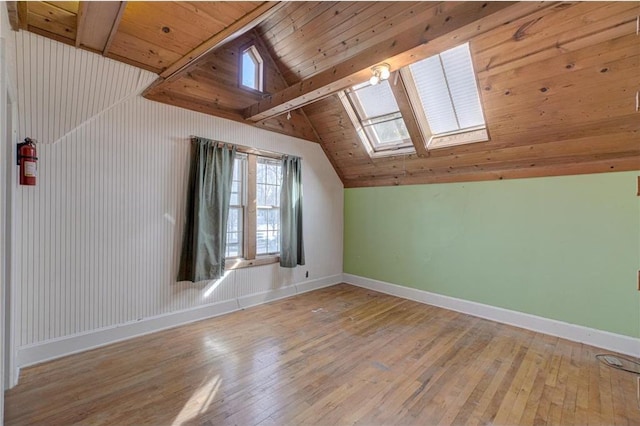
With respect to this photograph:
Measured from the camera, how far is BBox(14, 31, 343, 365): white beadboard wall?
2387 mm

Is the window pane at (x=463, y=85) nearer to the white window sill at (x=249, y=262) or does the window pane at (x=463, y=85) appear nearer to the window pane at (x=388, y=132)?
the window pane at (x=388, y=132)

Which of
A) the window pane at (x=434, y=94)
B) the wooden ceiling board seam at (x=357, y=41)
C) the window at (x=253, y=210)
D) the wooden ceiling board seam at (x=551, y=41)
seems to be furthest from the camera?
the window at (x=253, y=210)

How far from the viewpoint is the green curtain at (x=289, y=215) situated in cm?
440

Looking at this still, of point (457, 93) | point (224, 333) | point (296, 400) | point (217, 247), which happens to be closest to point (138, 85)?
point (217, 247)

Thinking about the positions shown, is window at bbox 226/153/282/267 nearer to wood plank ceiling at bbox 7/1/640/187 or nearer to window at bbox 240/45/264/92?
wood plank ceiling at bbox 7/1/640/187

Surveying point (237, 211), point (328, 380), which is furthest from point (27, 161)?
point (328, 380)

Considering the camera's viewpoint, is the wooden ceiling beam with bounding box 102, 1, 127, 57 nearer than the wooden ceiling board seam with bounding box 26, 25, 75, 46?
Yes

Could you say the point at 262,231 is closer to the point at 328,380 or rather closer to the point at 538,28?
the point at 328,380

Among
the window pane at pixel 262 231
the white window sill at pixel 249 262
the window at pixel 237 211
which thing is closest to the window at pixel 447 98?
the window at pixel 237 211

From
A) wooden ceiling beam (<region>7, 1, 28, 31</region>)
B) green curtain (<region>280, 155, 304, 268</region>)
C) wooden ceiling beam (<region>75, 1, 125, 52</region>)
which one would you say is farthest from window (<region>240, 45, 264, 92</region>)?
wooden ceiling beam (<region>7, 1, 28, 31</region>)

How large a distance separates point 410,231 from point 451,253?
2.32 ft

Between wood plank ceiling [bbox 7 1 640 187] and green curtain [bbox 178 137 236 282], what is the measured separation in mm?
585

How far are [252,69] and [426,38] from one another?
2.71 m

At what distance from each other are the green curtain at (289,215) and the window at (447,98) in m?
1.97
